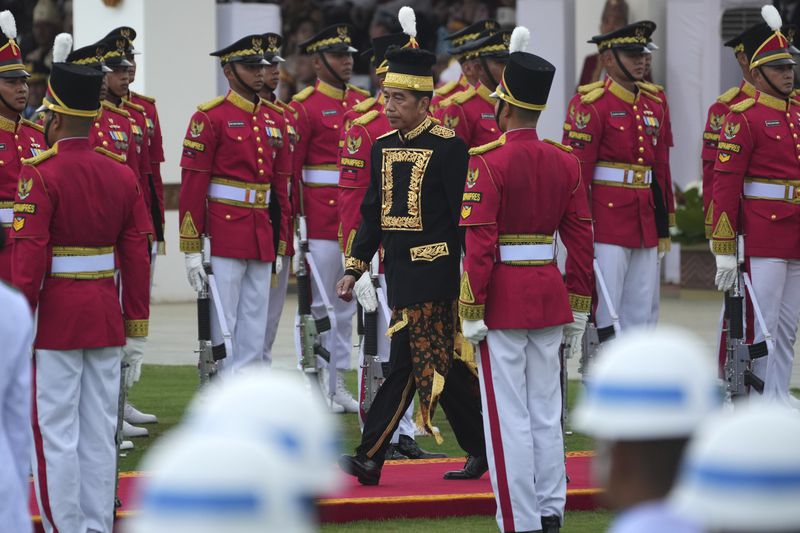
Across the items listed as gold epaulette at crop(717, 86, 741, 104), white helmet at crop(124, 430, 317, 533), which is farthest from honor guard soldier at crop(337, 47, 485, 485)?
white helmet at crop(124, 430, 317, 533)

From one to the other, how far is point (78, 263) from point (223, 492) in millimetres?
4422

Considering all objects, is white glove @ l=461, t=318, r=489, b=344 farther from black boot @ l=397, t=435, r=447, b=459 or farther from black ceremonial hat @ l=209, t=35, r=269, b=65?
black ceremonial hat @ l=209, t=35, r=269, b=65

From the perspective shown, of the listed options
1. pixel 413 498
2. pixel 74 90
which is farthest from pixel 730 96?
pixel 74 90

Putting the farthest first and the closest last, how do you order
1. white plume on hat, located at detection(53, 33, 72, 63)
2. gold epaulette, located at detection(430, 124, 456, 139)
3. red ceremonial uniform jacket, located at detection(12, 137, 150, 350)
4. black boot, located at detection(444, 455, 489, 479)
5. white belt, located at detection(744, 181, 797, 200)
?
white belt, located at detection(744, 181, 797, 200) → white plume on hat, located at detection(53, 33, 72, 63) → black boot, located at detection(444, 455, 489, 479) → gold epaulette, located at detection(430, 124, 456, 139) → red ceremonial uniform jacket, located at detection(12, 137, 150, 350)

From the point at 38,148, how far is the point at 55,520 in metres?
2.71

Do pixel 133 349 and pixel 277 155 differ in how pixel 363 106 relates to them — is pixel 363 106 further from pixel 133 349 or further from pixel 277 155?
pixel 133 349

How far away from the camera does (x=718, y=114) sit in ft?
33.0

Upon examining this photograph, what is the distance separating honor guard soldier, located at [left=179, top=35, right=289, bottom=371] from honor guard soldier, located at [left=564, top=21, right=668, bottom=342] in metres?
1.80

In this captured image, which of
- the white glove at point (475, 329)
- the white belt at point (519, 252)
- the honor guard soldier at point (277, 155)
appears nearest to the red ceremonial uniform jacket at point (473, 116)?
the honor guard soldier at point (277, 155)

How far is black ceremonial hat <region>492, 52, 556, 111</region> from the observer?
662 centimetres

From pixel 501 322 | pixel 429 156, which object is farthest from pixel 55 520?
pixel 429 156

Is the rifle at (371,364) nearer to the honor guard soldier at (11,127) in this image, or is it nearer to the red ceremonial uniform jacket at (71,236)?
the honor guard soldier at (11,127)

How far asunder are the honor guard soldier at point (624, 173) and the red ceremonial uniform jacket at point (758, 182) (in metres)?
Result: 0.58

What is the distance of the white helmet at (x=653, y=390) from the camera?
7.88ft
